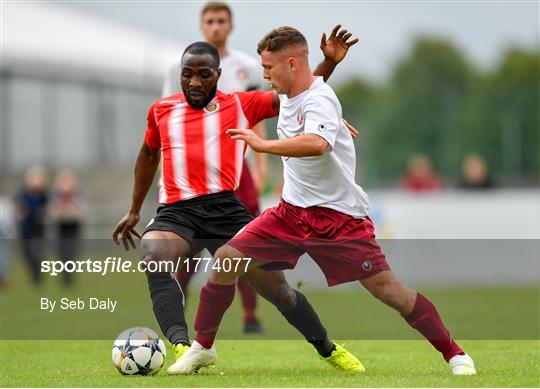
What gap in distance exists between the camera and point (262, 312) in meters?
12.8

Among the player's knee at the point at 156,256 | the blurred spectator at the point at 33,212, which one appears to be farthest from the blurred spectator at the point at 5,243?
the player's knee at the point at 156,256

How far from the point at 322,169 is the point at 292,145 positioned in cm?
49

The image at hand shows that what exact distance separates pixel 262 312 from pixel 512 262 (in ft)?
21.5

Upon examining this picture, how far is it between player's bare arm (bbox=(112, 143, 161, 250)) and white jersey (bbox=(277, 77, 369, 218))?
127 cm

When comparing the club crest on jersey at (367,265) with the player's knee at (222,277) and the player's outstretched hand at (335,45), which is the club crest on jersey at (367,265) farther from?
the player's outstretched hand at (335,45)

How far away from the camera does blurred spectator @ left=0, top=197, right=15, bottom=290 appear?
18.9m

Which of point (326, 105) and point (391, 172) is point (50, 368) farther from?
point (391, 172)

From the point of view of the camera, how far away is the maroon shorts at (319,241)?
23.1 ft

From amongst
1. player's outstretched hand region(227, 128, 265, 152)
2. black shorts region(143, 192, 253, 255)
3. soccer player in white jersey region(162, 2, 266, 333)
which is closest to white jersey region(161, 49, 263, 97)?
soccer player in white jersey region(162, 2, 266, 333)

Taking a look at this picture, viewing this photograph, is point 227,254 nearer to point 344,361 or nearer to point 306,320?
point 306,320

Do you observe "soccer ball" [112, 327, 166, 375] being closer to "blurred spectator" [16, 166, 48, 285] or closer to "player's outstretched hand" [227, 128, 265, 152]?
"player's outstretched hand" [227, 128, 265, 152]

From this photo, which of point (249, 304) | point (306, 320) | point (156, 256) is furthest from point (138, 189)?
point (249, 304)

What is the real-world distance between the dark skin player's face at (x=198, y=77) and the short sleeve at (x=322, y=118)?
1048 mm

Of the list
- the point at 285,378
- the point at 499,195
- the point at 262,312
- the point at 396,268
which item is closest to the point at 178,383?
the point at 285,378
